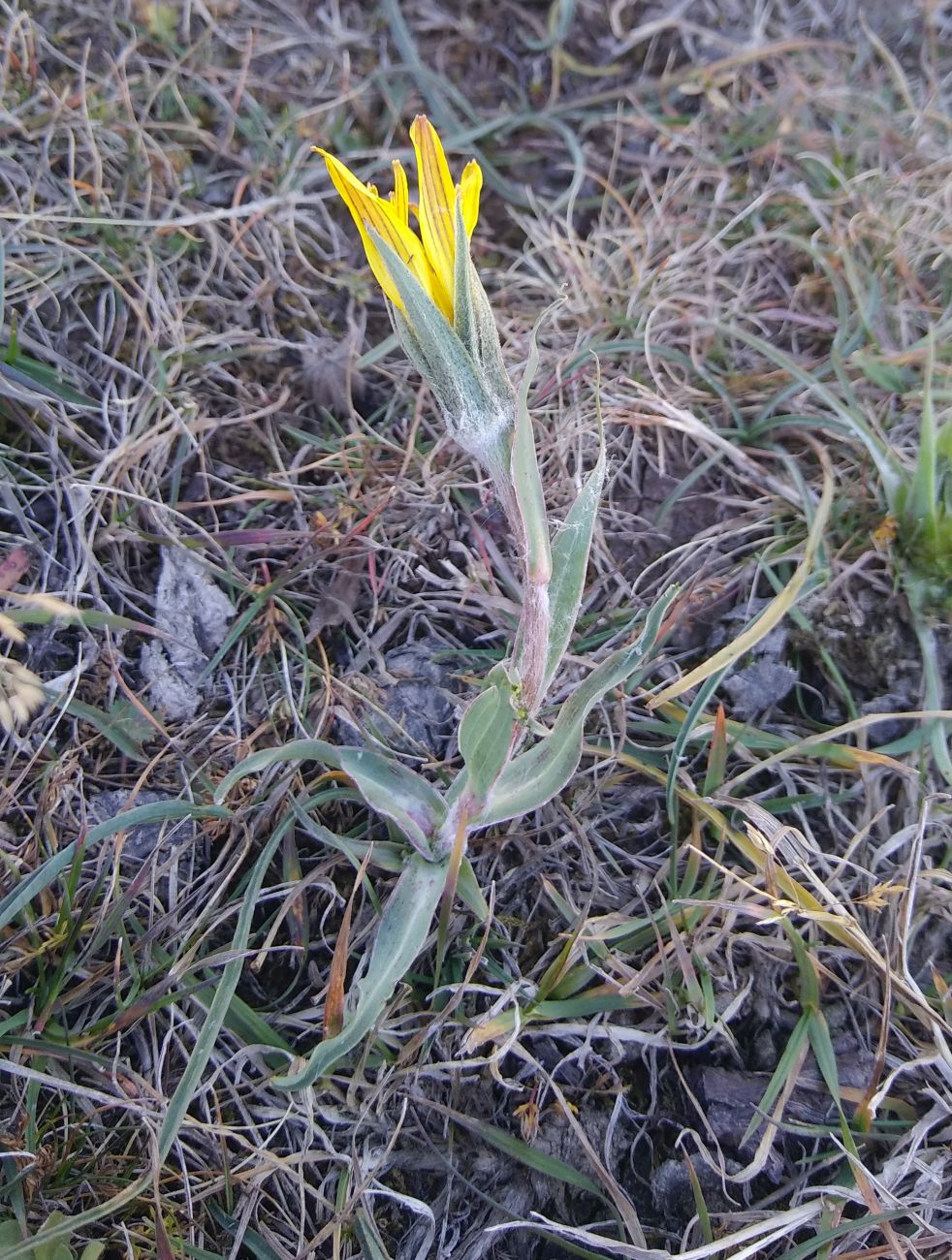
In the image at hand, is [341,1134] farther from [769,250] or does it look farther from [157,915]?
[769,250]

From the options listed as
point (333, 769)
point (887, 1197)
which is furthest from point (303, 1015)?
point (887, 1197)

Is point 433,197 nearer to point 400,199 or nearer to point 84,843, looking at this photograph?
point 400,199

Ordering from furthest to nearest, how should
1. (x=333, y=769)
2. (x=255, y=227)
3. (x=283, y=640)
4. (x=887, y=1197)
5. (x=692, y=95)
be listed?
(x=692, y=95) < (x=255, y=227) < (x=283, y=640) < (x=333, y=769) < (x=887, y=1197)

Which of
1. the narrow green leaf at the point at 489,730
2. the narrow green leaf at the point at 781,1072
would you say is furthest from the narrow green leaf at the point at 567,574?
the narrow green leaf at the point at 781,1072

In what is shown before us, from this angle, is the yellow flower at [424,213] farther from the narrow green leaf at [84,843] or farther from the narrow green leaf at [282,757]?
the narrow green leaf at [84,843]

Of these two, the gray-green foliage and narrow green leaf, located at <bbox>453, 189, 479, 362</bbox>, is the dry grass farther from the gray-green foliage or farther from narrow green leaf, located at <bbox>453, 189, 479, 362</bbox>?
narrow green leaf, located at <bbox>453, 189, 479, 362</bbox>
